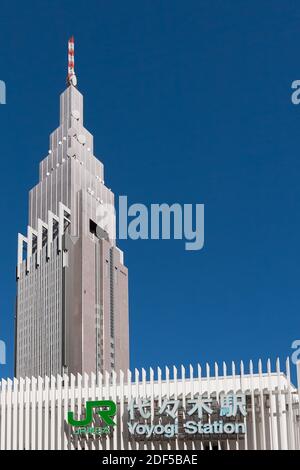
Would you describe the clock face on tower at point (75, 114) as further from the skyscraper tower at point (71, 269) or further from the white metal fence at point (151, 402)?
the white metal fence at point (151, 402)

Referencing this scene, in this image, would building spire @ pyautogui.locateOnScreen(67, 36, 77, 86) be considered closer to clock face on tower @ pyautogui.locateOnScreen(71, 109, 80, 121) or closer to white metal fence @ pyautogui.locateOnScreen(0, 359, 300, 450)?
clock face on tower @ pyautogui.locateOnScreen(71, 109, 80, 121)

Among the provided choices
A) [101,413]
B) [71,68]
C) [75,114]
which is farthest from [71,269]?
[101,413]

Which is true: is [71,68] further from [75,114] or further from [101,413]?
[101,413]

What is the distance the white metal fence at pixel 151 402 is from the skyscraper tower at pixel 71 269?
57.9 m

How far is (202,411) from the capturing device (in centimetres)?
3092

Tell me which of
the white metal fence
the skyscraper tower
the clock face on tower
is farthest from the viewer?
the clock face on tower

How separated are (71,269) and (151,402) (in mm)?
69211

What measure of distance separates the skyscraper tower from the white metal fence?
5787cm

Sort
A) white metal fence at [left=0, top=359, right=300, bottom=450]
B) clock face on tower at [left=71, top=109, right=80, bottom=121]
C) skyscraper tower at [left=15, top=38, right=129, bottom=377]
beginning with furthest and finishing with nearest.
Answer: clock face on tower at [left=71, top=109, right=80, bottom=121] → skyscraper tower at [left=15, top=38, right=129, bottom=377] → white metal fence at [left=0, top=359, right=300, bottom=450]

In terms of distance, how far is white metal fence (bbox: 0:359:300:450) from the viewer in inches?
1176

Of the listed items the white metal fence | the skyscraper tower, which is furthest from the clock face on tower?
the white metal fence
